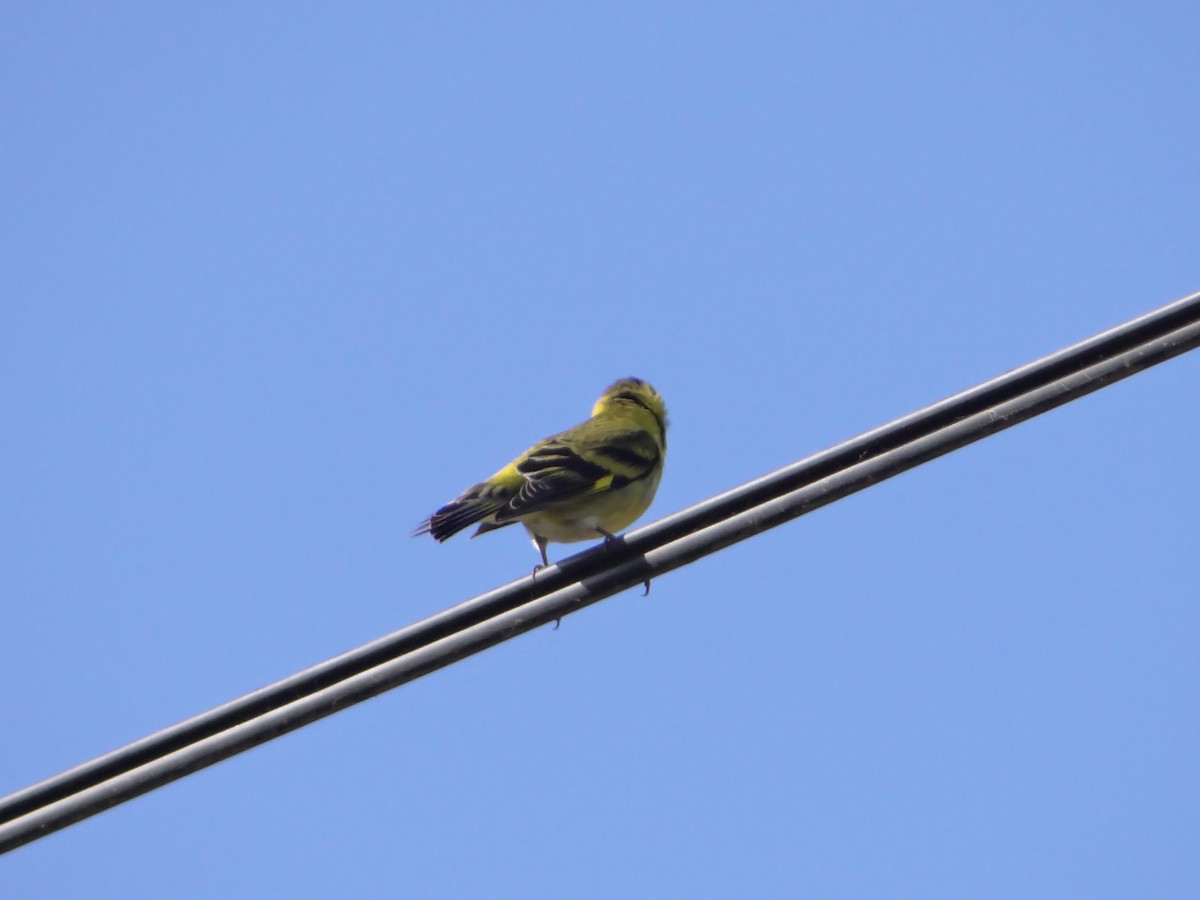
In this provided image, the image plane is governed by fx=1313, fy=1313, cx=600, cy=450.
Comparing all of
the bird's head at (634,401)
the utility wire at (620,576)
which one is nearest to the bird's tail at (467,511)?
the bird's head at (634,401)

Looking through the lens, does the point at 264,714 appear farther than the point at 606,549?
No

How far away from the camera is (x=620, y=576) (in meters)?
5.26

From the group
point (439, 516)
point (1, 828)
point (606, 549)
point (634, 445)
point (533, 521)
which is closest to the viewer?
point (1, 828)

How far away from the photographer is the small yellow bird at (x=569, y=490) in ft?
28.7

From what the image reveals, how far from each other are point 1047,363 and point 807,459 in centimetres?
94

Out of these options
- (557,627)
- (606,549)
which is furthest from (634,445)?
(606,549)


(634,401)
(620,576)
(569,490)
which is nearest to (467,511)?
(569,490)

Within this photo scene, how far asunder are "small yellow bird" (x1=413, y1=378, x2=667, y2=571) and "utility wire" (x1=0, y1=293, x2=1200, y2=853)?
346 centimetres

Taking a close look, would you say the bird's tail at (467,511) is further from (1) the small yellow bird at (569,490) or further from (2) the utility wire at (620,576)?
(2) the utility wire at (620,576)

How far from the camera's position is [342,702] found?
188 inches

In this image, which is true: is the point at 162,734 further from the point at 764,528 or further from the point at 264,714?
the point at 764,528

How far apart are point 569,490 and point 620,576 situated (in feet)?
12.3

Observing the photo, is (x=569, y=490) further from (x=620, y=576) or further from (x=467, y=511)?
(x=620, y=576)

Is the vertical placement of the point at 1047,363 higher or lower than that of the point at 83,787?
higher
